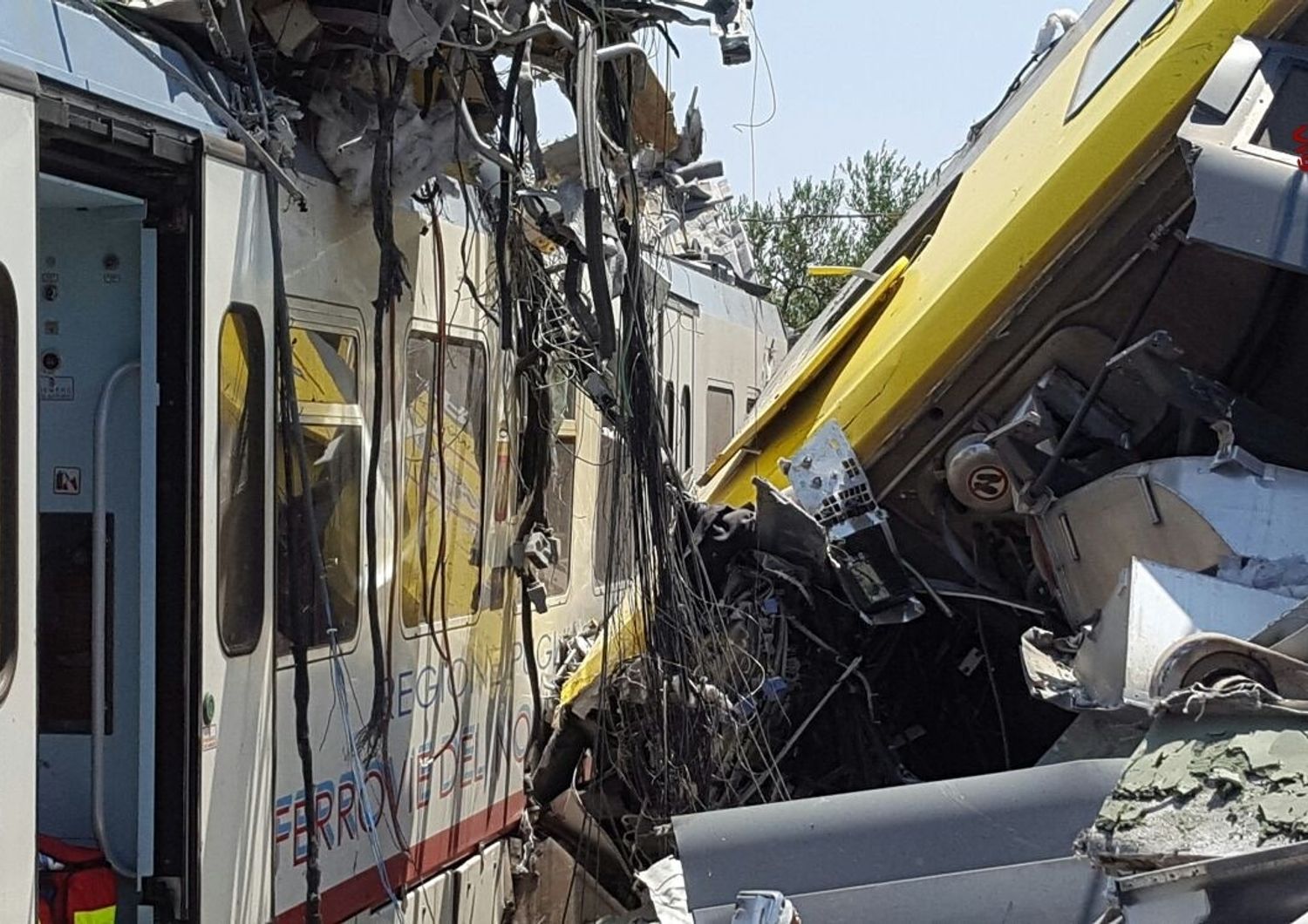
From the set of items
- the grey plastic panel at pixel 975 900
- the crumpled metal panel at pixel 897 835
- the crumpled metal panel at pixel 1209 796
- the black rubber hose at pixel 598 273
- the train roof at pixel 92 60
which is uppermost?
the train roof at pixel 92 60

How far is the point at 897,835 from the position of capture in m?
3.51

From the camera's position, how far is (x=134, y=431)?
3.95 m

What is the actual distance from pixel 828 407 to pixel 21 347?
2.72 m

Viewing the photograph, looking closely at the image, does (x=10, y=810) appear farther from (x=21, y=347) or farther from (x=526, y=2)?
(x=526, y=2)

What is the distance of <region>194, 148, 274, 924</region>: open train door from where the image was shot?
3855 millimetres

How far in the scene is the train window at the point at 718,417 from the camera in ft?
31.5

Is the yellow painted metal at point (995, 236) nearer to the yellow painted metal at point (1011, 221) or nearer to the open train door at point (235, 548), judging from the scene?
the yellow painted metal at point (1011, 221)

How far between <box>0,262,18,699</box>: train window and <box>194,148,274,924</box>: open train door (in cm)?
72

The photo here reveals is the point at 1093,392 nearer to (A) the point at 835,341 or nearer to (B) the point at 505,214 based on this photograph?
(A) the point at 835,341

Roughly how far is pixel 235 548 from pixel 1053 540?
2.18 meters

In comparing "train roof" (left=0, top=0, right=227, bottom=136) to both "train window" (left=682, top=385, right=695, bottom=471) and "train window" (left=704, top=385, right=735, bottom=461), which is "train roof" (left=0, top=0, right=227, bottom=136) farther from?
"train window" (left=704, top=385, right=735, bottom=461)

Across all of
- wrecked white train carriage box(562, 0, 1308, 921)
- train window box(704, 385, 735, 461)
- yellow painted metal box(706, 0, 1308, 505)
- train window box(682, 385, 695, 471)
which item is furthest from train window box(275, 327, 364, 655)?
train window box(704, 385, 735, 461)

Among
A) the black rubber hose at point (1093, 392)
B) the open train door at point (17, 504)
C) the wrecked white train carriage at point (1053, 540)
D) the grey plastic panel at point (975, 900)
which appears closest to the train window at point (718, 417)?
the wrecked white train carriage at point (1053, 540)

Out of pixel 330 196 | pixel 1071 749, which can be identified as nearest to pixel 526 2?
pixel 330 196
